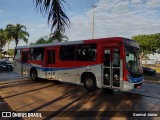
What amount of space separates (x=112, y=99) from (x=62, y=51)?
5601 millimetres

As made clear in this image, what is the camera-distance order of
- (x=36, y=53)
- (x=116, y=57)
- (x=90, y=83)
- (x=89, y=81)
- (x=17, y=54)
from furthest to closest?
(x=17, y=54)
(x=36, y=53)
(x=89, y=81)
(x=90, y=83)
(x=116, y=57)

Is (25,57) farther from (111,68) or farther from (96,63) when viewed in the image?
(111,68)

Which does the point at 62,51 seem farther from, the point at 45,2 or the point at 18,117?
the point at 45,2

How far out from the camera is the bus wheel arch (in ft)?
41.8

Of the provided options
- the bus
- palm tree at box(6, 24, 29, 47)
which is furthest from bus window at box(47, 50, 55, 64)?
palm tree at box(6, 24, 29, 47)

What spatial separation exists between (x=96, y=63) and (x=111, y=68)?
1002 mm

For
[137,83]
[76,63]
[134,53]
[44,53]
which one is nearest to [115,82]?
[137,83]

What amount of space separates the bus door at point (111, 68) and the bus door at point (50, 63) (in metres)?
4.84

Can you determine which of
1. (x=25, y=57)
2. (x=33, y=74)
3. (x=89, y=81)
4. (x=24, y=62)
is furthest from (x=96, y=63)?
(x=24, y=62)

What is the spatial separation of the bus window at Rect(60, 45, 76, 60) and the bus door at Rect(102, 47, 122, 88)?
8.52 ft

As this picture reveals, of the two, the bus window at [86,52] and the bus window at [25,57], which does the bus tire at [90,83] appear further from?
the bus window at [25,57]

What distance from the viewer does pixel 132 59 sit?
11.8 metres

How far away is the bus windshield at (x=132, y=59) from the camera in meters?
11.5

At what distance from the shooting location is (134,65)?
11.8 m
